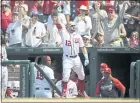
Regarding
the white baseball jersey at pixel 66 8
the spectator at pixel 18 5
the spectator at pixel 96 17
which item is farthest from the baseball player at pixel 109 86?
the spectator at pixel 18 5

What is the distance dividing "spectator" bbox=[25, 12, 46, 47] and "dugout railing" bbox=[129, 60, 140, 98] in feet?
9.54

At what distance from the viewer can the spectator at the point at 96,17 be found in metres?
14.9

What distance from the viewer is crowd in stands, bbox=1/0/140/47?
48.3 feet

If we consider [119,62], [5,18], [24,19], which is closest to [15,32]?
[24,19]

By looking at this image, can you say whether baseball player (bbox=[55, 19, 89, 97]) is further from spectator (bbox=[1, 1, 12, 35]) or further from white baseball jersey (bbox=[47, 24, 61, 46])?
spectator (bbox=[1, 1, 12, 35])

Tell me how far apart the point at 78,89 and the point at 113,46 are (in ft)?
5.93

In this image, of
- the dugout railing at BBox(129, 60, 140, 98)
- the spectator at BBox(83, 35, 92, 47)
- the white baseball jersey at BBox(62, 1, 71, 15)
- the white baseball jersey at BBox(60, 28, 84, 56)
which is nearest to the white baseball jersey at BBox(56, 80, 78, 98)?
the white baseball jersey at BBox(60, 28, 84, 56)

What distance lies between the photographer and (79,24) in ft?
49.1

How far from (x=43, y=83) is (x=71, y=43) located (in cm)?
138

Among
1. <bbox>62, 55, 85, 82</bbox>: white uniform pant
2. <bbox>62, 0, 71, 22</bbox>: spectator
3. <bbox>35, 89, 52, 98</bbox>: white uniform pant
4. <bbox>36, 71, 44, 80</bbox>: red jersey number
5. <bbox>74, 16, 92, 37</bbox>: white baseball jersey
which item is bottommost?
<bbox>35, 89, 52, 98</bbox>: white uniform pant

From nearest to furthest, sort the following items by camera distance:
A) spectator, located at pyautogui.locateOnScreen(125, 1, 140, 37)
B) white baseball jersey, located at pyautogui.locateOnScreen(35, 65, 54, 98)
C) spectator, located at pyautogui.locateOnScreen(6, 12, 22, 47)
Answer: white baseball jersey, located at pyautogui.locateOnScreen(35, 65, 54, 98) → spectator, located at pyautogui.locateOnScreen(6, 12, 22, 47) → spectator, located at pyautogui.locateOnScreen(125, 1, 140, 37)

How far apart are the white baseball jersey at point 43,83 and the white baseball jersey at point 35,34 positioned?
1940mm

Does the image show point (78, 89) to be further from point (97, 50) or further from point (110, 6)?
point (110, 6)

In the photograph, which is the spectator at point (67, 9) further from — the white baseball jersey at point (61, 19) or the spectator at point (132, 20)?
the spectator at point (132, 20)
